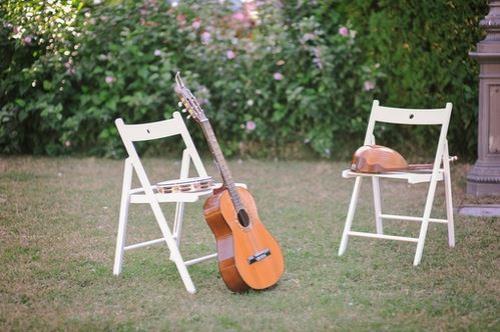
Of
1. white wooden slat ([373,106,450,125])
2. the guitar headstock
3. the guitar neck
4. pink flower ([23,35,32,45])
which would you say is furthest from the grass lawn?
pink flower ([23,35,32,45])

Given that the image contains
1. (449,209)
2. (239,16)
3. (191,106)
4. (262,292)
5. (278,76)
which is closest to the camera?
(262,292)

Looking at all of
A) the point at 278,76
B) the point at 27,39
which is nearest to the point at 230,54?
the point at 278,76

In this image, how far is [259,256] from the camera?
4.45m

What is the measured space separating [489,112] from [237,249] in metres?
3.34

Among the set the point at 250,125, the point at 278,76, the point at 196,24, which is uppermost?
the point at 196,24

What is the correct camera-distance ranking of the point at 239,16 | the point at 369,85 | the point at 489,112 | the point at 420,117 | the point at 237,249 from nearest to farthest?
the point at 237,249, the point at 420,117, the point at 489,112, the point at 369,85, the point at 239,16

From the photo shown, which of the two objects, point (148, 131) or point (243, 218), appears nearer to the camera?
point (243, 218)

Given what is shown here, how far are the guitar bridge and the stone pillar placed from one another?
116 inches

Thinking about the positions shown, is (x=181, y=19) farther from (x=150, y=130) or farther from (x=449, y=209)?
(x=449, y=209)

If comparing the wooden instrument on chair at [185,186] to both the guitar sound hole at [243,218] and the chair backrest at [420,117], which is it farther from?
the chair backrest at [420,117]

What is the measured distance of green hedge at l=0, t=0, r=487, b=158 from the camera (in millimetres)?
8602

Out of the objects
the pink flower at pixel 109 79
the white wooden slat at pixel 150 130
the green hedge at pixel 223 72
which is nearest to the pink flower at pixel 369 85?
the green hedge at pixel 223 72

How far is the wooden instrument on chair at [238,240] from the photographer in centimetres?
436

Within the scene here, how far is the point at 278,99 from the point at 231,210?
15.3 ft
